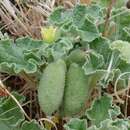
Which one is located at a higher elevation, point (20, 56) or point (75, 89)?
point (20, 56)

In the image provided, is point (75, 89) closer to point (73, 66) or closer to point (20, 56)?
point (73, 66)

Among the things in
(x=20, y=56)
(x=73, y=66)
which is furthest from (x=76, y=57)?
(x=20, y=56)

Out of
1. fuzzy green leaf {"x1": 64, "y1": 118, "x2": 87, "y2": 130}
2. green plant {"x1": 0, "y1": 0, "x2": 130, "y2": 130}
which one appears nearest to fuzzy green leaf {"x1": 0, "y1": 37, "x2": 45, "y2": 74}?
green plant {"x1": 0, "y1": 0, "x2": 130, "y2": 130}

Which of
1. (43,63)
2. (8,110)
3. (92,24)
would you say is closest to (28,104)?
(8,110)

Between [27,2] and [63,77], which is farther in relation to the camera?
[27,2]

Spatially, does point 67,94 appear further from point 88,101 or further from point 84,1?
point 84,1
